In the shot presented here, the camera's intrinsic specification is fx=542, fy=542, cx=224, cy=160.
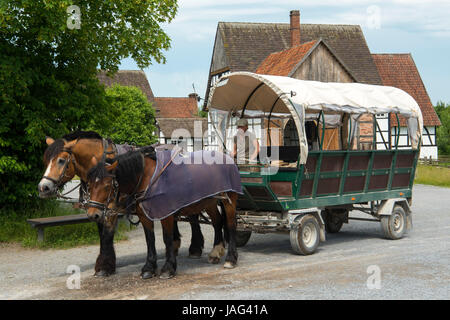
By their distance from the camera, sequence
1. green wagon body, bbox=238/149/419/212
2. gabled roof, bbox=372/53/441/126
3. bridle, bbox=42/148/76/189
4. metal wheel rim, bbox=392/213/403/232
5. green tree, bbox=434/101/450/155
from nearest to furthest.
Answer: bridle, bbox=42/148/76/189
green wagon body, bbox=238/149/419/212
metal wheel rim, bbox=392/213/403/232
gabled roof, bbox=372/53/441/126
green tree, bbox=434/101/450/155

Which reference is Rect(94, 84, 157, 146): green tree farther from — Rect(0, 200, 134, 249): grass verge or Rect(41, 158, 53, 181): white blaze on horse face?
Rect(41, 158, 53, 181): white blaze on horse face

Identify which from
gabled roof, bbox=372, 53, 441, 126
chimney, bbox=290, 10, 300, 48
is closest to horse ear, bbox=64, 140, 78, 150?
chimney, bbox=290, 10, 300, 48

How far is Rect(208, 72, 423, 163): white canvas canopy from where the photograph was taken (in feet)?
27.8

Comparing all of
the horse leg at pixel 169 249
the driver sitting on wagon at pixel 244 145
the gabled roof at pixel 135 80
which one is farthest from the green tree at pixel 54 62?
the gabled roof at pixel 135 80

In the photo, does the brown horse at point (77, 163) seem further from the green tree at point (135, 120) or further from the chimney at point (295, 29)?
the green tree at point (135, 120)

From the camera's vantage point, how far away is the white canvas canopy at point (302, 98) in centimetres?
846

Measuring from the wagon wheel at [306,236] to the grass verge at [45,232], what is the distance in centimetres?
386

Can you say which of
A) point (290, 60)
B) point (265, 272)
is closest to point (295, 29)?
point (290, 60)

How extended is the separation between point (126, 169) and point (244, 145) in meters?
2.75

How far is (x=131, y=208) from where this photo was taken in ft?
23.6

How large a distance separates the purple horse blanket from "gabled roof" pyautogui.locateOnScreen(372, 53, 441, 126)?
31806 mm
